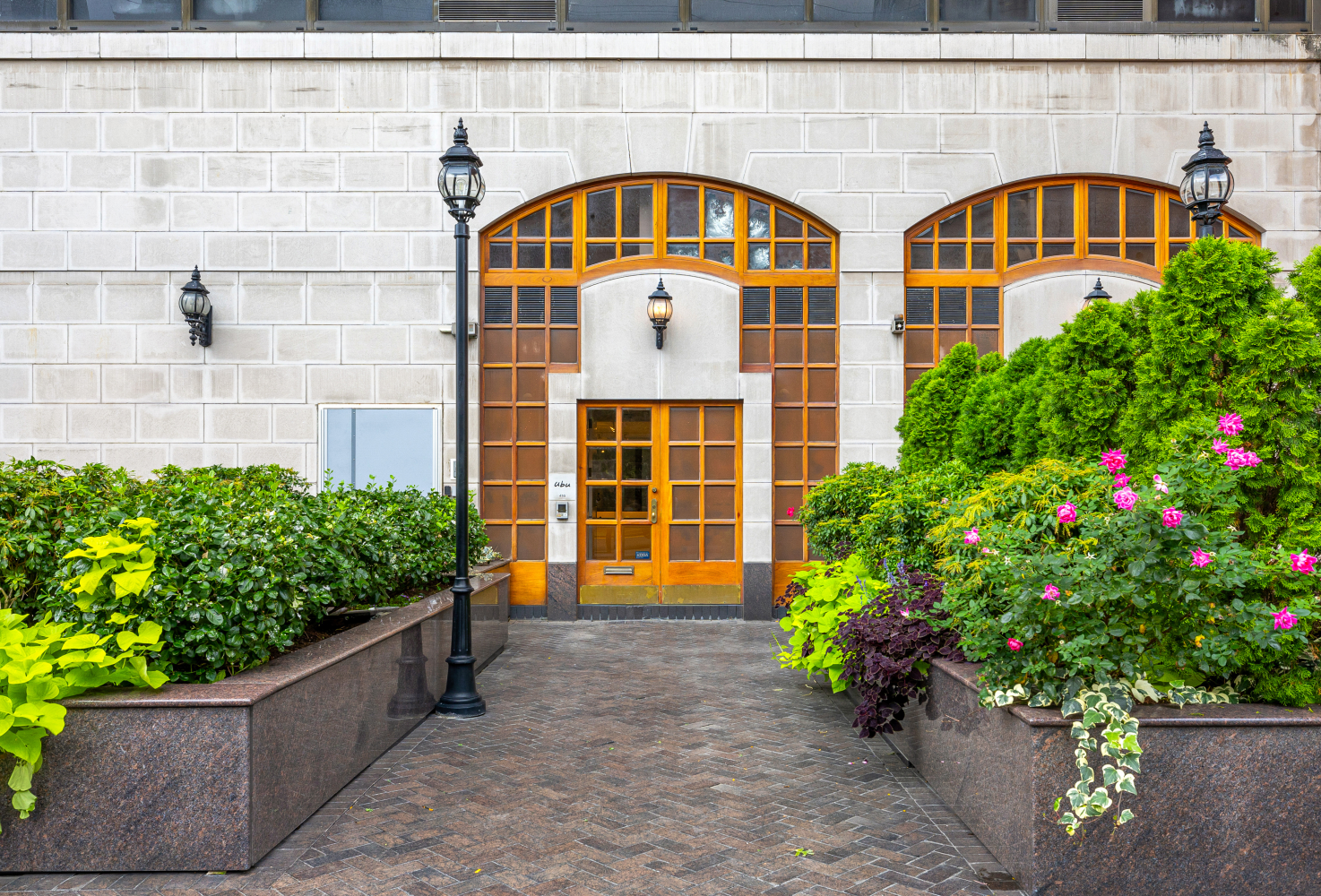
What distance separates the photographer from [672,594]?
11148 millimetres

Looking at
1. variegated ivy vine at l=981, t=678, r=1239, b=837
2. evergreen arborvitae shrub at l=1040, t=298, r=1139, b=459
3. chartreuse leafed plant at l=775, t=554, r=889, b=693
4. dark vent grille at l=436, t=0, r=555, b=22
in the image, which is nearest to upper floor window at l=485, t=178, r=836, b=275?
dark vent grille at l=436, t=0, r=555, b=22

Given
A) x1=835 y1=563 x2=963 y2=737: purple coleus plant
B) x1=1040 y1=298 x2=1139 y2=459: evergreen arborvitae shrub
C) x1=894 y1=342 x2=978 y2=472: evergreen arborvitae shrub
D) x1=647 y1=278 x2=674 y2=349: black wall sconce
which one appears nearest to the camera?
x1=835 y1=563 x2=963 y2=737: purple coleus plant

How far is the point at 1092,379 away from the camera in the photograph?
5.18 meters

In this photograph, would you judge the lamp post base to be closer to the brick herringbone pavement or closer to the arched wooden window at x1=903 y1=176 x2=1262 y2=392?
the brick herringbone pavement

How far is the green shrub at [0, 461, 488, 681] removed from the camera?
4.20 metres

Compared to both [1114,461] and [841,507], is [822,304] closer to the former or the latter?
[841,507]

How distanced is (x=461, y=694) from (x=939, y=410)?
5887 millimetres

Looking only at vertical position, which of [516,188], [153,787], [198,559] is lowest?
[153,787]

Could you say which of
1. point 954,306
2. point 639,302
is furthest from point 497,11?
point 954,306

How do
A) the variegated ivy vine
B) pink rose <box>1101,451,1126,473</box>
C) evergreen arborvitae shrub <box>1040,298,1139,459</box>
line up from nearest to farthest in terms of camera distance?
the variegated ivy vine → pink rose <box>1101,451,1126,473</box> → evergreen arborvitae shrub <box>1040,298,1139,459</box>

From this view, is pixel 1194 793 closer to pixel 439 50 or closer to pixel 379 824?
pixel 379 824

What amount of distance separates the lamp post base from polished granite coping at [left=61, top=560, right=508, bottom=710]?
0.70 m

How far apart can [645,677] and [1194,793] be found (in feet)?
16.0

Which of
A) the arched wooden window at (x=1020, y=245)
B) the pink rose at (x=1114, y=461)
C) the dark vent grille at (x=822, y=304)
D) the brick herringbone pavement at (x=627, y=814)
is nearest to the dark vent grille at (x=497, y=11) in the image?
the dark vent grille at (x=822, y=304)
